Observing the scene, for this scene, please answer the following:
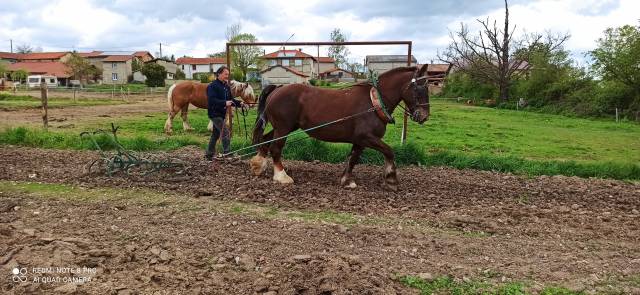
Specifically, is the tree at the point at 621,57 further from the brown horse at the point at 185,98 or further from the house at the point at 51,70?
the house at the point at 51,70

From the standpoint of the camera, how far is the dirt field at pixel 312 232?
407cm

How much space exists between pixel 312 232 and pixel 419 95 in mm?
3135

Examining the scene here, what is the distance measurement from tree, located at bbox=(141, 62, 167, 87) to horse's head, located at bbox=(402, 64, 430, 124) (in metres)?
51.5

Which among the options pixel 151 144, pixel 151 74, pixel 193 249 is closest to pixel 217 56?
pixel 151 74

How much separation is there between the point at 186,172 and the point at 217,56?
272 feet

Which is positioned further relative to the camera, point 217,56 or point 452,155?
point 217,56

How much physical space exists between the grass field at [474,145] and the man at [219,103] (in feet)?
2.47

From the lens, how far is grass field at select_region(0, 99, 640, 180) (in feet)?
31.0

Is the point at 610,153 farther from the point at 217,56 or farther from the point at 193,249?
the point at 217,56

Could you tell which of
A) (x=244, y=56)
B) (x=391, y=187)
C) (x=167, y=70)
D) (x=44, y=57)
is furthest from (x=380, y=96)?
(x=44, y=57)

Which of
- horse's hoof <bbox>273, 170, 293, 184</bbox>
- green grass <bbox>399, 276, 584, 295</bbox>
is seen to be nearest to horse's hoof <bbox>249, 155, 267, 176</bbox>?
horse's hoof <bbox>273, 170, 293, 184</bbox>

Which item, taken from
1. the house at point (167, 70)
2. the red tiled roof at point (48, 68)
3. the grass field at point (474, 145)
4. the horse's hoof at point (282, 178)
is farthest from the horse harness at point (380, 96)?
the red tiled roof at point (48, 68)

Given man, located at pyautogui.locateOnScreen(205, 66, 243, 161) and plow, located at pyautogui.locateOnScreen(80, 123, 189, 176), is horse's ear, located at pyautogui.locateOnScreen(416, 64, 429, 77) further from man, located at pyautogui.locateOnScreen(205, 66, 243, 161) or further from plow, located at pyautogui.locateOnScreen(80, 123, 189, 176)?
plow, located at pyautogui.locateOnScreen(80, 123, 189, 176)

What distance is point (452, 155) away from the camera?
9906mm
